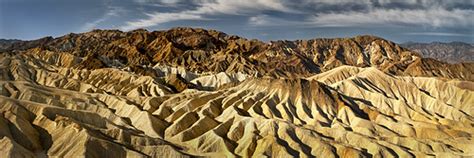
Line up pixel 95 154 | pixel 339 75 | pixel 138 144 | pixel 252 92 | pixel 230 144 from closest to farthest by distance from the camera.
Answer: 1. pixel 95 154
2. pixel 138 144
3. pixel 230 144
4. pixel 252 92
5. pixel 339 75

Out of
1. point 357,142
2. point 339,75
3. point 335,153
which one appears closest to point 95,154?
point 335,153

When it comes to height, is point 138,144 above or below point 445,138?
above

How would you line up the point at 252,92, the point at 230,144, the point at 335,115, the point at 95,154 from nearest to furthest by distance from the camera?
1. the point at 95,154
2. the point at 230,144
3. the point at 335,115
4. the point at 252,92

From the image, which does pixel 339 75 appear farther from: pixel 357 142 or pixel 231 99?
pixel 357 142

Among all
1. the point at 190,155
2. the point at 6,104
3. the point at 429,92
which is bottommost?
the point at 429,92

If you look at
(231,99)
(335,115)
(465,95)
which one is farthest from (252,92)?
(465,95)

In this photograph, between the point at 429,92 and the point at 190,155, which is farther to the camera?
the point at 429,92

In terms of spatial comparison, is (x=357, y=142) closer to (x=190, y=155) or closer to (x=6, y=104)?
(x=190, y=155)

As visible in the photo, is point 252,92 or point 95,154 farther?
point 252,92

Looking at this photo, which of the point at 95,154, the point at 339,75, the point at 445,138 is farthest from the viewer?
the point at 339,75
